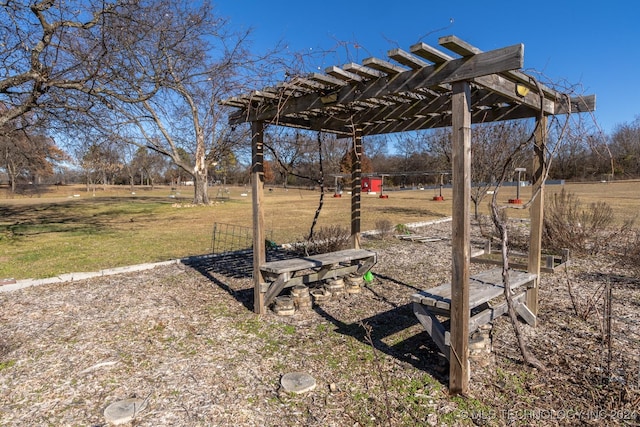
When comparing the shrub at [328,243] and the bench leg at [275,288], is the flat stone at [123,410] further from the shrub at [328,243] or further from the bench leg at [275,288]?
the shrub at [328,243]

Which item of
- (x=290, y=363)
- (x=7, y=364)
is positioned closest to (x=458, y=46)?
(x=290, y=363)

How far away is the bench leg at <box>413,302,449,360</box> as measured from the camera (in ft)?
9.95

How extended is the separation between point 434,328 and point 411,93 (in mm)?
2439

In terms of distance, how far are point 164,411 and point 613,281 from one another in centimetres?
634

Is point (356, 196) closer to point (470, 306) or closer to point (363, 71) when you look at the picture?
point (363, 71)

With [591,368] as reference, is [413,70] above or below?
above

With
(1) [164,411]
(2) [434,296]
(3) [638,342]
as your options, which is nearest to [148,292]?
(1) [164,411]

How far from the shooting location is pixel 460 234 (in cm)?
279

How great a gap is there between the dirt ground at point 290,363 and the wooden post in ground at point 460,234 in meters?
0.22

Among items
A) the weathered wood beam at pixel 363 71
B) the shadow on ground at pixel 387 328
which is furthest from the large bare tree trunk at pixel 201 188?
the weathered wood beam at pixel 363 71

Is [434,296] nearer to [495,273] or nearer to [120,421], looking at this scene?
[495,273]

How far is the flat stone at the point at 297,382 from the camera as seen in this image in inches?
113

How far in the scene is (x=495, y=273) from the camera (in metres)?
4.13

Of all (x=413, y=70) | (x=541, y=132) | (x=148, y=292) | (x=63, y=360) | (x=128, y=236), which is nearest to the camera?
(x=413, y=70)
